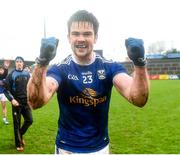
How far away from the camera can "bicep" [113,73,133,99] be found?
429 centimetres

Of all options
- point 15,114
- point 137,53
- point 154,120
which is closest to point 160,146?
point 15,114

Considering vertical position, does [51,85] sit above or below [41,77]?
below

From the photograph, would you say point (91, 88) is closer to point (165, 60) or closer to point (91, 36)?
point (91, 36)

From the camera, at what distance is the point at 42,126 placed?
1463 centimetres

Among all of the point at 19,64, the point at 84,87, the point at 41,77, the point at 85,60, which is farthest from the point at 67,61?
the point at 19,64

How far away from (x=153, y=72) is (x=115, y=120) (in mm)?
59020

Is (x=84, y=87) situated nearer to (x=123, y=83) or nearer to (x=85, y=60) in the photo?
(x=85, y=60)

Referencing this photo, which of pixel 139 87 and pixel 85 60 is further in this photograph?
pixel 85 60

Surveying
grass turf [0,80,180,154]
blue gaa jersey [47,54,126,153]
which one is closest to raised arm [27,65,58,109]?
blue gaa jersey [47,54,126,153]

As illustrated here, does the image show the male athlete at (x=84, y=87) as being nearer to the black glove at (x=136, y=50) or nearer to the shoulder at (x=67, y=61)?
the shoulder at (x=67, y=61)

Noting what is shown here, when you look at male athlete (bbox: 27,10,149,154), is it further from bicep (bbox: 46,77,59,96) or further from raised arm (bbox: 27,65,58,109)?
raised arm (bbox: 27,65,58,109)

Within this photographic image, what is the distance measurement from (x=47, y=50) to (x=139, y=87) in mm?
952

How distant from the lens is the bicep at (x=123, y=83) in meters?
4.29

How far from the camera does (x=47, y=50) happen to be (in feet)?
12.4
